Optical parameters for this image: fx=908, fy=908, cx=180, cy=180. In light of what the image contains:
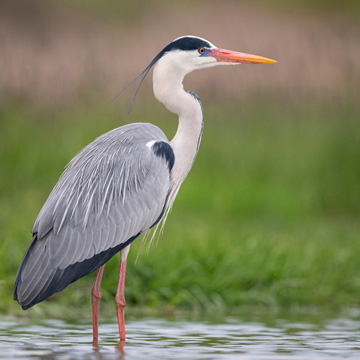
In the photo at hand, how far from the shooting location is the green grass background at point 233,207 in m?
7.97

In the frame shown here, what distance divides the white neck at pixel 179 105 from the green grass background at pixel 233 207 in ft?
3.25

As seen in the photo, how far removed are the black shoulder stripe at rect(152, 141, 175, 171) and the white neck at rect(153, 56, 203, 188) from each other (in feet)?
0.26

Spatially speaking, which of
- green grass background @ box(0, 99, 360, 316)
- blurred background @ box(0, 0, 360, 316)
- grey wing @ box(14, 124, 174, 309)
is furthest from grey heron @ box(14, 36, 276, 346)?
blurred background @ box(0, 0, 360, 316)

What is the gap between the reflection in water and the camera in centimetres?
575

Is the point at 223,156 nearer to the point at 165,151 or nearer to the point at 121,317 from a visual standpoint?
the point at 165,151

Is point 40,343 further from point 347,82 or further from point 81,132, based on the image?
point 347,82

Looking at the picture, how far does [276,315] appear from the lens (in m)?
7.64

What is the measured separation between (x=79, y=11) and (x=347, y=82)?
7.96m

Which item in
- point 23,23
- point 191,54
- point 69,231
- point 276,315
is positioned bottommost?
point 276,315

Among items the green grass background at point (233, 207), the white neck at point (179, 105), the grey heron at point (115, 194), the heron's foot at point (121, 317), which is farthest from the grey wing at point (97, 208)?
the green grass background at point (233, 207)

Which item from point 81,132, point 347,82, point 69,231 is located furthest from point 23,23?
point 69,231

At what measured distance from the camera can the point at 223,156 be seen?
43.5ft

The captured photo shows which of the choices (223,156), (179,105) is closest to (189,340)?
(179,105)

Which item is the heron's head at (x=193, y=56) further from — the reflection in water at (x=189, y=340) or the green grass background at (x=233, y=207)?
the reflection in water at (x=189, y=340)
